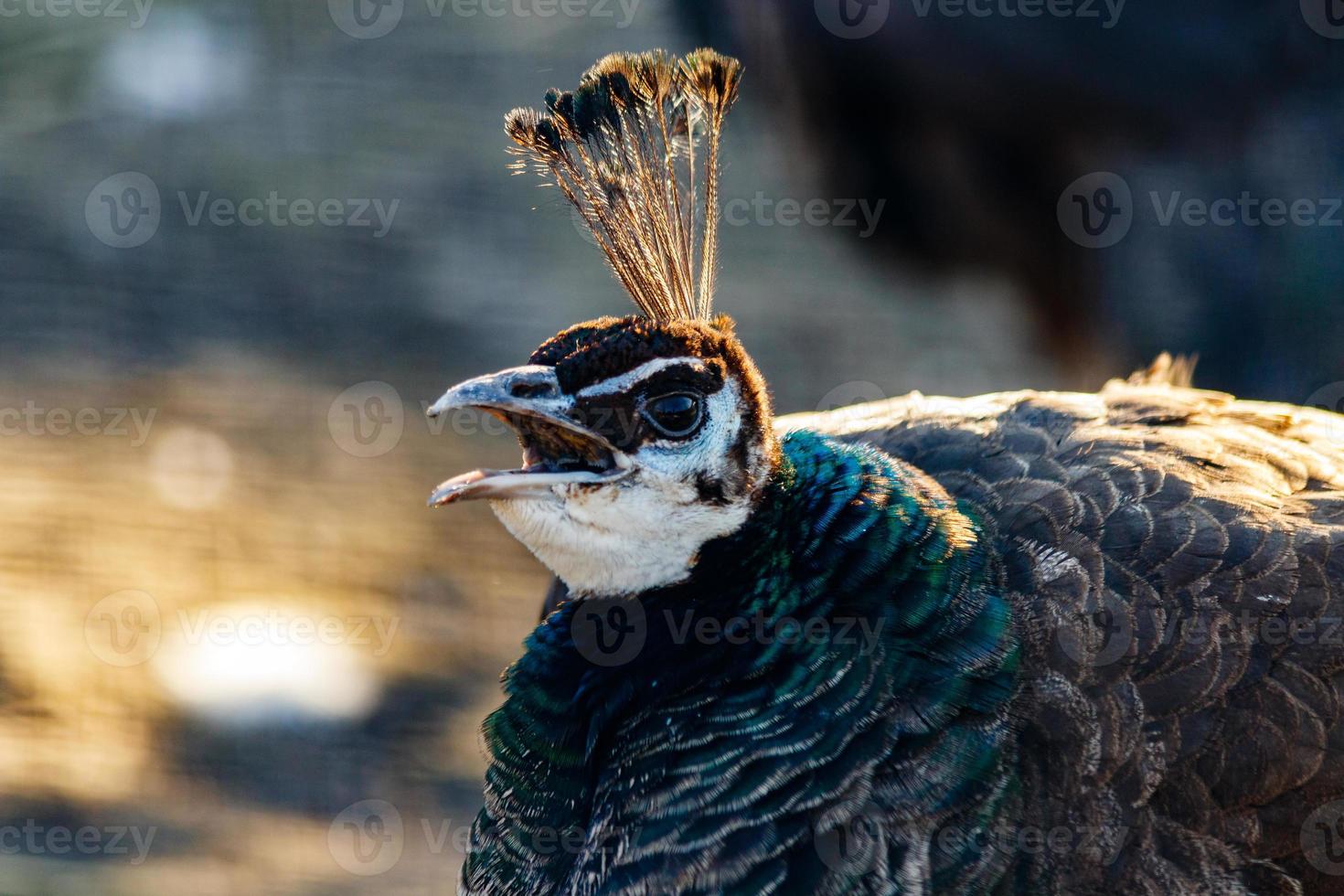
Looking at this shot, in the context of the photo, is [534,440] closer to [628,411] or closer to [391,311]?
[628,411]

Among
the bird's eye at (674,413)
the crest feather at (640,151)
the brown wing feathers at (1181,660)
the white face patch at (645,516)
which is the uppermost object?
the crest feather at (640,151)

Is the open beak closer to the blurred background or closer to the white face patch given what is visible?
the white face patch

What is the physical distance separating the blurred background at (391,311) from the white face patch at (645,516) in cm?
195

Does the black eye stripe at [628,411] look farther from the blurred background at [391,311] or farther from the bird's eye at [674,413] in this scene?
the blurred background at [391,311]

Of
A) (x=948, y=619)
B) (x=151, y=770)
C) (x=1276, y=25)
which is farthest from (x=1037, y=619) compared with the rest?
(x=151, y=770)

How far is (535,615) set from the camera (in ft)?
13.7

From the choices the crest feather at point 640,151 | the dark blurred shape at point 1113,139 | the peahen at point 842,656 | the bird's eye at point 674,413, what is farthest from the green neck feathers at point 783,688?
the dark blurred shape at point 1113,139

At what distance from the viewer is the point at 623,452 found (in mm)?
1774

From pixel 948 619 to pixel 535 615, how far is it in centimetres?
252

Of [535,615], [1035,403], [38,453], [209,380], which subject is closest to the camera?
[1035,403]

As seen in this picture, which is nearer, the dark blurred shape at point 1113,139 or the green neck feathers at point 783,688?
the green neck feathers at point 783,688

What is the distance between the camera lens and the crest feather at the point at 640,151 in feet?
6.42

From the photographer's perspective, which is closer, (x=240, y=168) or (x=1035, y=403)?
(x=1035, y=403)

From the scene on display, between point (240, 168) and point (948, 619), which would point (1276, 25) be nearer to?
point (948, 619)
